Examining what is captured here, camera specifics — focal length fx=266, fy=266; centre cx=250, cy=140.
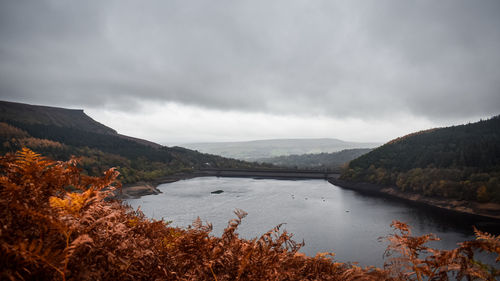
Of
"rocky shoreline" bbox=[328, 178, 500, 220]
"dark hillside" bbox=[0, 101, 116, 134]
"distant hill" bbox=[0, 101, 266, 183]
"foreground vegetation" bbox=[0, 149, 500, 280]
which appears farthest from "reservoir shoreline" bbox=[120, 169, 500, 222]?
"dark hillside" bbox=[0, 101, 116, 134]

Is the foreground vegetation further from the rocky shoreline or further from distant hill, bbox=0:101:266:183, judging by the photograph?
distant hill, bbox=0:101:266:183

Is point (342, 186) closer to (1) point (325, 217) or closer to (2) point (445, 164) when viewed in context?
(2) point (445, 164)

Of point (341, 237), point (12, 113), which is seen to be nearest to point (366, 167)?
point (341, 237)

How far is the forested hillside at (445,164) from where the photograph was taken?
184ft

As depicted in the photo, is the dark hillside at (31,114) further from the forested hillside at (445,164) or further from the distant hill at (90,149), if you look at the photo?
the forested hillside at (445,164)

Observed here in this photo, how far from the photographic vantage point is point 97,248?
2.26 m

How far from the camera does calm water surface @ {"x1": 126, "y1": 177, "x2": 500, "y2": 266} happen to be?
32.8 metres

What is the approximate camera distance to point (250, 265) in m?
2.90

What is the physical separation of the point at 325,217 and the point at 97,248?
48.9 meters

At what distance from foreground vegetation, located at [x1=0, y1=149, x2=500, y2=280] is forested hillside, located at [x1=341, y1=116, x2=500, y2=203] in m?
62.2

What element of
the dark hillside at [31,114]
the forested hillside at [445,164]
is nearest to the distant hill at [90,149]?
the dark hillside at [31,114]

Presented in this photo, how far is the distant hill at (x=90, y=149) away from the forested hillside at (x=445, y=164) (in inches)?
2967

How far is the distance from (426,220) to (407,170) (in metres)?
39.0

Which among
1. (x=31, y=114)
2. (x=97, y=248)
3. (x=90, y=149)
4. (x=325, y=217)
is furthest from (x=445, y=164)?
(x=31, y=114)
